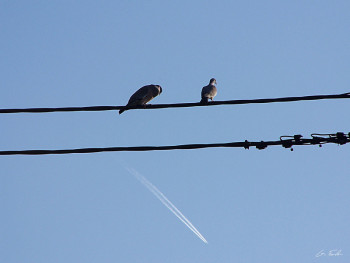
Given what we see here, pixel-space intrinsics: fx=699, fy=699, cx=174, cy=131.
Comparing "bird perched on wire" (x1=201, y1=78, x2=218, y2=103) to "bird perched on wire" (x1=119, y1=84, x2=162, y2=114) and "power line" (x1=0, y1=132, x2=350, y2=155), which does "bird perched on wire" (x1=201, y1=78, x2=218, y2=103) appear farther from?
"power line" (x1=0, y1=132, x2=350, y2=155)

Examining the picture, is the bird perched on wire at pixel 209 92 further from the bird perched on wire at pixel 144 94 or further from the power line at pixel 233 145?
the power line at pixel 233 145

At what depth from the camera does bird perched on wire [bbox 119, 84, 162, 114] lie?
14.4 metres

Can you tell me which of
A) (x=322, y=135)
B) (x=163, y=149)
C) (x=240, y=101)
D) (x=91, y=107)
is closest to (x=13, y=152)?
(x=91, y=107)

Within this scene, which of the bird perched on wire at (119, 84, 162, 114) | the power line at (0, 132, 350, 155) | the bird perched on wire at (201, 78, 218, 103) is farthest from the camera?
the bird perched on wire at (201, 78, 218, 103)

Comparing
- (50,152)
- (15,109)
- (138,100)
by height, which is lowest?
(50,152)

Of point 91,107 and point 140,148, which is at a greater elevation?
point 91,107

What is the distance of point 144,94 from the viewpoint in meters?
14.5

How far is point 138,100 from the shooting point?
47.5 feet

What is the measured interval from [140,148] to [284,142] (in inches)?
70.2

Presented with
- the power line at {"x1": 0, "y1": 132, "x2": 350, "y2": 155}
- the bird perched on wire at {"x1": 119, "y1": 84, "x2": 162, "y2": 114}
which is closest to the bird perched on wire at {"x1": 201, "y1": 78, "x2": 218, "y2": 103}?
the bird perched on wire at {"x1": 119, "y1": 84, "x2": 162, "y2": 114}

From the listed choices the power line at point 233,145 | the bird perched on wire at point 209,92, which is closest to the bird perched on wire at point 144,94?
the bird perched on wire at point 209,92

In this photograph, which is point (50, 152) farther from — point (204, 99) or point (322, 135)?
point (204, 99)

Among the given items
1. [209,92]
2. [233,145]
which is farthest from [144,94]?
[233,145]

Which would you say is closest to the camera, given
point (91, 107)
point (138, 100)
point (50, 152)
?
point (50, 152)
